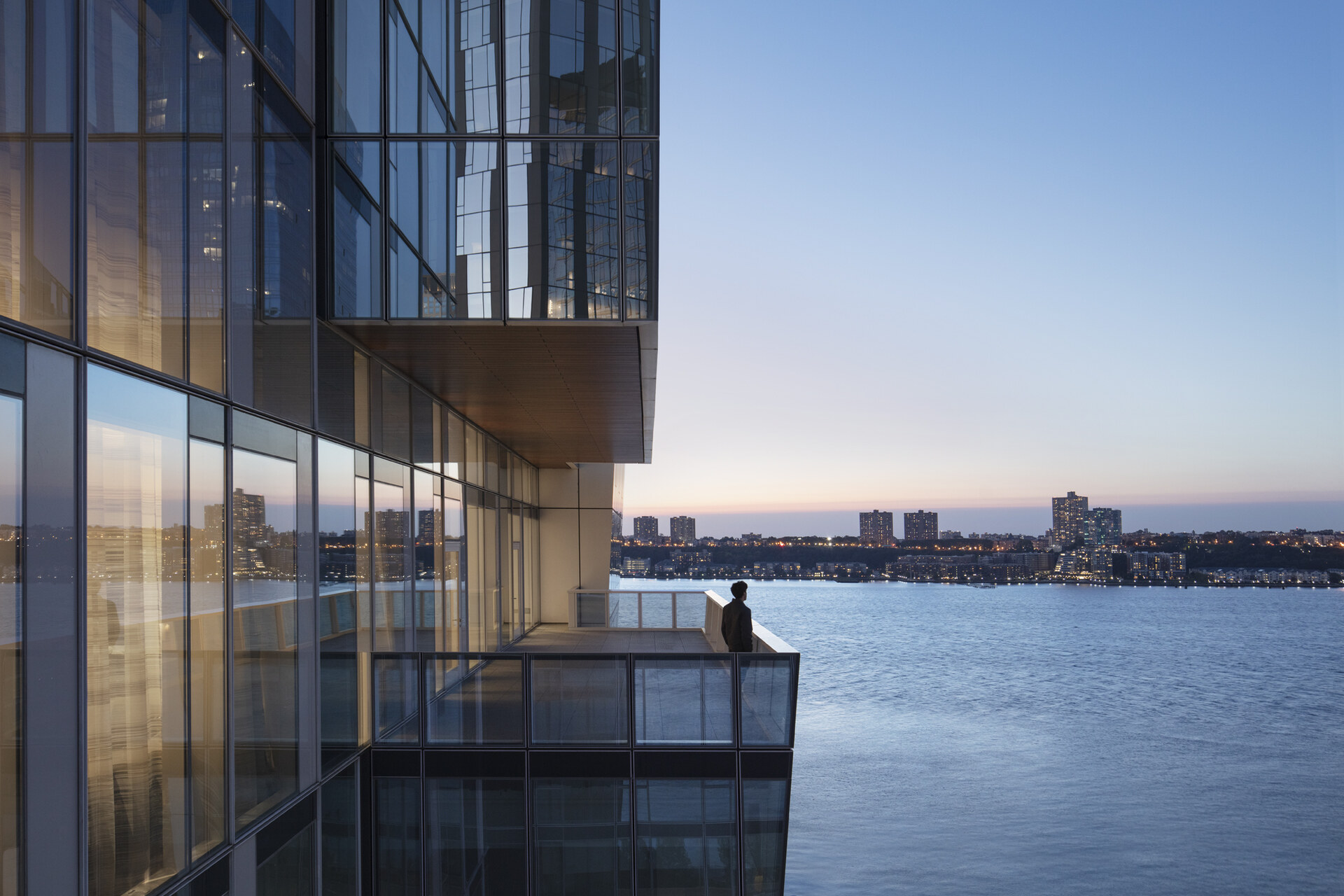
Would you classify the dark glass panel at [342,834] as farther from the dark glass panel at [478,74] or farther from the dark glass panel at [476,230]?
the dark glass panel at [478,74]

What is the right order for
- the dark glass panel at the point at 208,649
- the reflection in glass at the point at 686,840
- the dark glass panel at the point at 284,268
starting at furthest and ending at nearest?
Answer: the reflection in glass at the point at 686,840 → the dark glass panel at the point at 284,268 → the dark glass panel at the point at 208,649

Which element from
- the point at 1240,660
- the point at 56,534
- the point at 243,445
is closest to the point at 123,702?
the point at 56,534

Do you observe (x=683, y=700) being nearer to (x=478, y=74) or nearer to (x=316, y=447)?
(x=316, y=447)

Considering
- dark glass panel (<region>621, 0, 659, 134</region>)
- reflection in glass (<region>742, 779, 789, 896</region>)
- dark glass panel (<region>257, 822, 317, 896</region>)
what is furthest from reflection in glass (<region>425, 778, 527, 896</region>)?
dark glass panel (<region>621, 0, 659, 134</region>)

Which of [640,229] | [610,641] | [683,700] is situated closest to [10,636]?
[640,229]

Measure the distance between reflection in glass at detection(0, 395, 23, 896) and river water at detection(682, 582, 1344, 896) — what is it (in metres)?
40.8

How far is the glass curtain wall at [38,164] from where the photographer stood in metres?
5.28

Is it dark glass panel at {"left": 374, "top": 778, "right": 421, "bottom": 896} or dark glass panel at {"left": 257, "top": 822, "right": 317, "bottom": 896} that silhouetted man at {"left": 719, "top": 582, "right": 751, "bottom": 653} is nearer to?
dark glass panel at {"left": 374, "top": 778, "right": 421, "bottom": 896}

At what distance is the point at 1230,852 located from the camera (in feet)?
159

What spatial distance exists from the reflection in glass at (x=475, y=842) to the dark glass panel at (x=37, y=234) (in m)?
7.99

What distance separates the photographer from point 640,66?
11141mm

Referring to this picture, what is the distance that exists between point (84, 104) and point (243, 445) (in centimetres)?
321

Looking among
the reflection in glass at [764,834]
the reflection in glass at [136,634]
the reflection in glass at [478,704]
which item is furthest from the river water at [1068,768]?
the reflection in glass at [136,634]

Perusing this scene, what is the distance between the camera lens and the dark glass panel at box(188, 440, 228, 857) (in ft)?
24.7
